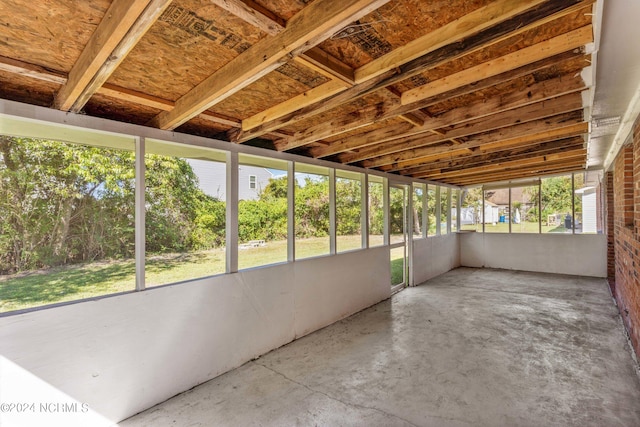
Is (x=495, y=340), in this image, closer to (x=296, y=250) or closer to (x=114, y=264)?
(x=296, y=250)

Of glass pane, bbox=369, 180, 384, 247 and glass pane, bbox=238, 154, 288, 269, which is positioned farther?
glass pane, bbox=369, 180, 384, 247

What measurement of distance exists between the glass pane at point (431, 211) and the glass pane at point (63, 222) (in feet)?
20.8

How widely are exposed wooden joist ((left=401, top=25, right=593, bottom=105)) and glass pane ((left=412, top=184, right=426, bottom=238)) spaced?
15.0 feet

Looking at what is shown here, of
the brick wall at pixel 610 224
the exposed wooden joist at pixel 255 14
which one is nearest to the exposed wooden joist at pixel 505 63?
Answer: the exposed wooden joist at pixel 255 14

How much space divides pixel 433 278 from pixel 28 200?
7.21 m

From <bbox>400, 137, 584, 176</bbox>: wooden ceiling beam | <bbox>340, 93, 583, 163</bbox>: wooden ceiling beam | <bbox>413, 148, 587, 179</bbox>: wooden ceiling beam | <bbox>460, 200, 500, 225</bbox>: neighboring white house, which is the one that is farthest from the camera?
<bbox>460, 200, 500, 225</bbox>: neighboring white house

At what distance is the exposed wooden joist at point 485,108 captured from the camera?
80.4 inches

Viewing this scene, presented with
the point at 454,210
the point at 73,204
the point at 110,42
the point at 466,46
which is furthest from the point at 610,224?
the point at 73,204

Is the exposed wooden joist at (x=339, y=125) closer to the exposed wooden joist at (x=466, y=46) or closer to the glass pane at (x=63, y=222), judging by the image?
the exposed wooden joist at (x=466, y=46)

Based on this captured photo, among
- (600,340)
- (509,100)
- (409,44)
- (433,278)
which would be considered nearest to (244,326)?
(409,44)

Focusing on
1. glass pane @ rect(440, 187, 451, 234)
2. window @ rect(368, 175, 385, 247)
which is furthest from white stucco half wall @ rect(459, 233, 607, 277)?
window @ rect(368, 175, 385, 247)

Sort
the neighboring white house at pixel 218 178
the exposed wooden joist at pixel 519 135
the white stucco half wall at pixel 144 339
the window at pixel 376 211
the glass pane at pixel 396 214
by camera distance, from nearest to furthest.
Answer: the white stucco half wall at pixel 144 339 → the exposed wooden joist at pixel 519 135 → the neighboring white house at pixel 218 178 → the window at pixel 376 211 → the glass pane at pixel 396 214

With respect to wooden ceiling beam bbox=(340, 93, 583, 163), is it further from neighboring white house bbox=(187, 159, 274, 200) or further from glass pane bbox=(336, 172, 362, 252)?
neighboring white house bbox=(187, 159, 274, 200)

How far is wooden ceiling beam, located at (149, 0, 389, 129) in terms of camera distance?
1179 millimetres
